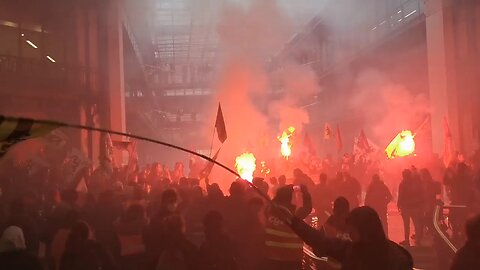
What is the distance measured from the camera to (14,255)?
354cm

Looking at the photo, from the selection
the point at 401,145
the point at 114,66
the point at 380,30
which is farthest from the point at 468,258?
the point at 380,30

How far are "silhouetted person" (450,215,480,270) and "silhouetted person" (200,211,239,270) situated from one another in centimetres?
147

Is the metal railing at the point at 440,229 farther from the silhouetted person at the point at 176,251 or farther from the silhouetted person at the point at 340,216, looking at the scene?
the silhouetted person at the point at 176,251

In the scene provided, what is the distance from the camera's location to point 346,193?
27.9ft

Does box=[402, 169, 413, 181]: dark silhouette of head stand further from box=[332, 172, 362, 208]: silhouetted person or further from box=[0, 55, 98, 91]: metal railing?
box=[0, 55, 98, 91]: metal railing

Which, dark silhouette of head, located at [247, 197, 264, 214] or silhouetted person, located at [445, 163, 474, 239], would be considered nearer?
dark silhouette of head, located at [247, 197, 264, 214]

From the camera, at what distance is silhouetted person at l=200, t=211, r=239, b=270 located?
3963 millimetres

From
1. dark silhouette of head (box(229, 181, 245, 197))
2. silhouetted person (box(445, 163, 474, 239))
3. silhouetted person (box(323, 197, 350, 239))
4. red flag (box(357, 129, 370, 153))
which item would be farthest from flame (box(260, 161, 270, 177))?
silhouetted person (box(323, 197, 350, 239))

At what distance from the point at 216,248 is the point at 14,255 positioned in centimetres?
125

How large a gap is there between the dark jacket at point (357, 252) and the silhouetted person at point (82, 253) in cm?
163

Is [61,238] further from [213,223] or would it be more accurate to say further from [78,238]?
[213,223]

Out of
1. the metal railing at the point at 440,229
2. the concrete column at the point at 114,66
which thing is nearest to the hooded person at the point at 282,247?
the metal railing at the point at 440,229

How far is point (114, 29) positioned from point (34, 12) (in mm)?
2238

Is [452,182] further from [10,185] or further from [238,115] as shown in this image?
[238,115]
